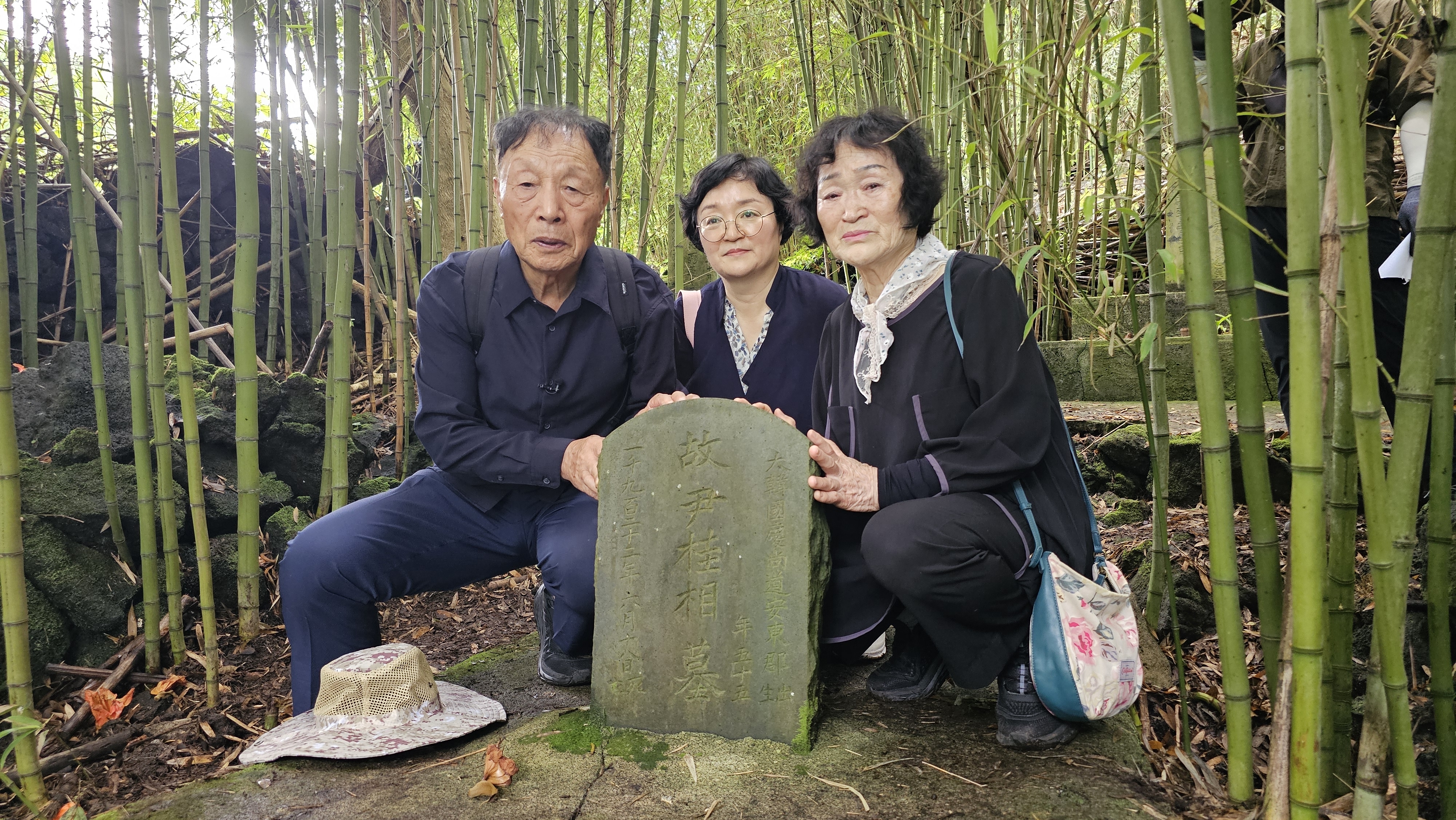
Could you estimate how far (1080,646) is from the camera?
6.05 ft

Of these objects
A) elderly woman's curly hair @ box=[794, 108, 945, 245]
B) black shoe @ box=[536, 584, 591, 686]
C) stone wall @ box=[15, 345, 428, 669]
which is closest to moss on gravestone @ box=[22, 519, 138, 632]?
stone wall @ box=[15, 345, 428, 669]

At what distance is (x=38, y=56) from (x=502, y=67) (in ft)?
4.63

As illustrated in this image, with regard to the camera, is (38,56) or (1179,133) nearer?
(1179,133)

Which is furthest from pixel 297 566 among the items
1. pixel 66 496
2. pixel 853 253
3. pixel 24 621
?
pixel 853 253

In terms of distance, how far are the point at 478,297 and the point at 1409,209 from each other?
231 centimetres

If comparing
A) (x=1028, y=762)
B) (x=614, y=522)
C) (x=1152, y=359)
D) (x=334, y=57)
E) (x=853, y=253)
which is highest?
(x=334, y=57)

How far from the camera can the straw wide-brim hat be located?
1.92 m

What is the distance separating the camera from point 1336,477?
4.93 ft

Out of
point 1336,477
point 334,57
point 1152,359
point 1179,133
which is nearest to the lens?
point 1179,133

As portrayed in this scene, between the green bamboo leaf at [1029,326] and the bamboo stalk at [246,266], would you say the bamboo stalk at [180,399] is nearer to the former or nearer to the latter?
the bamboo stalk at [246,266]

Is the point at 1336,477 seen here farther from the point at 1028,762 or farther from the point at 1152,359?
the point at 1028,762

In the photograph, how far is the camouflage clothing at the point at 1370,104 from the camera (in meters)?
2.04

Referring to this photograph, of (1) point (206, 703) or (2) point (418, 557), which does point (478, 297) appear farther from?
(1) point (206, 703)

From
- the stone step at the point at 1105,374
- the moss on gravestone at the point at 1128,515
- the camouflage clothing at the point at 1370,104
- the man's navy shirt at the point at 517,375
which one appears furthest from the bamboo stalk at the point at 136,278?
the stone step at the point at 1105,374
